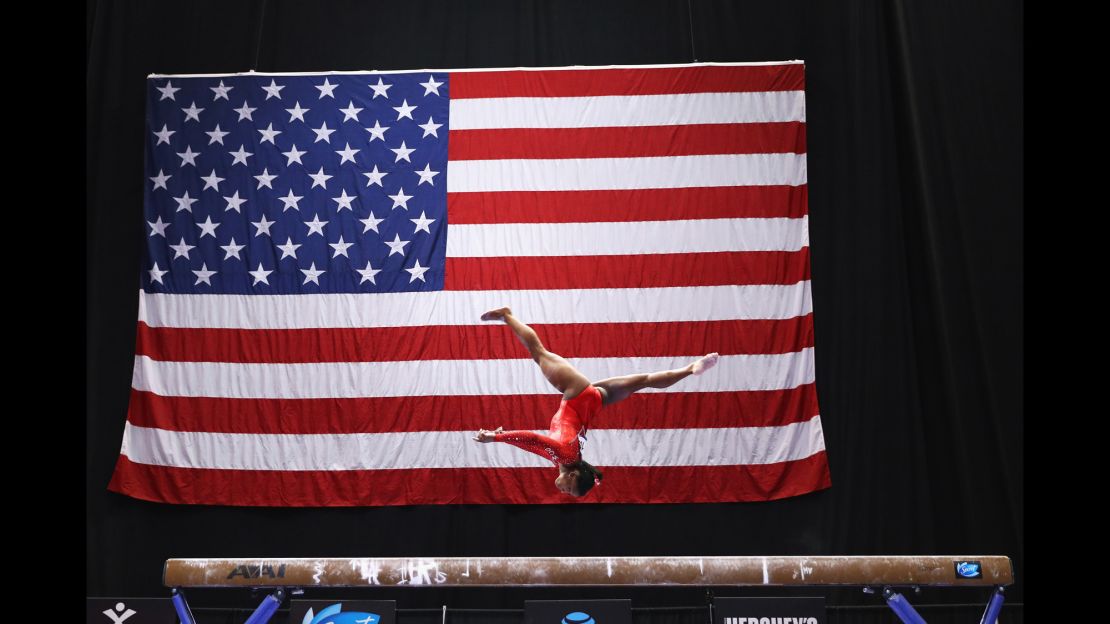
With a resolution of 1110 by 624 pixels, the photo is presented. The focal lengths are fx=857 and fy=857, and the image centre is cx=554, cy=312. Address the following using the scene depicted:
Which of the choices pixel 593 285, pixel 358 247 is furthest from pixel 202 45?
pixel 593 285

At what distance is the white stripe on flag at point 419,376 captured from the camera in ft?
21.3

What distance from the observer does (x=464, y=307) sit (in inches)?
260

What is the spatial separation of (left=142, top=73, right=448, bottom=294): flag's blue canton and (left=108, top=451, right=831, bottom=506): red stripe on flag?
145 centimetres

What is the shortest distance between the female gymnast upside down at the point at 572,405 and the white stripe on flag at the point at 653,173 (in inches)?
66.1

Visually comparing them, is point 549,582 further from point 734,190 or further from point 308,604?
point 734,190

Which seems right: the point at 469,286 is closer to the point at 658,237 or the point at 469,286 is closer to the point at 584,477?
the point at 658,237

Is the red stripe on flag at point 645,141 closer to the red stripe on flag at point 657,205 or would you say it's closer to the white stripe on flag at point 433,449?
the red stripe on flag at point 657,205

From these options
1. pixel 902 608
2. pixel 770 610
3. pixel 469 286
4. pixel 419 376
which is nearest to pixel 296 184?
pixel 469 286

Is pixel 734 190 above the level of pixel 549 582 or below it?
above

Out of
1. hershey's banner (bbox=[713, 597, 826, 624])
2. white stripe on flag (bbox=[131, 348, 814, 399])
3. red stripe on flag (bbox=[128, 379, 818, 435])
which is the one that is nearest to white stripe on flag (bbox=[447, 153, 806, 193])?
white stripe on flag (bbox=[131, 348, 814, 399])

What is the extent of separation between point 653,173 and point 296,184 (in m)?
2.85

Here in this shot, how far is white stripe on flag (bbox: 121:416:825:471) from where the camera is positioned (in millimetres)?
6461

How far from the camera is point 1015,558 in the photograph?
21.1 ft

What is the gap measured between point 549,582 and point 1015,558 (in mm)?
3760
